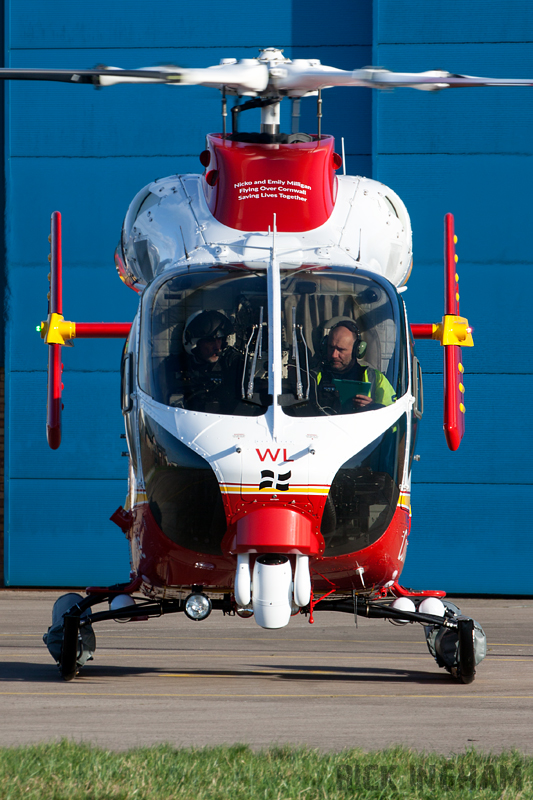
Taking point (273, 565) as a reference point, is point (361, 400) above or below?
above

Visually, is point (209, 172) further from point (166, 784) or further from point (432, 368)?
point (432, 368)

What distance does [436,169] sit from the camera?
1481cm

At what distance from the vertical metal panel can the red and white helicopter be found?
21.5ft

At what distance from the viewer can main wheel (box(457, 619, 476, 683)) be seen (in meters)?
7.54

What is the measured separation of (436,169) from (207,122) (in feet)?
11.0

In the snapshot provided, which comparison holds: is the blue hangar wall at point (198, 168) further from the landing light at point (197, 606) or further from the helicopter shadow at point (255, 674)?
the landing light at point (197, 606)

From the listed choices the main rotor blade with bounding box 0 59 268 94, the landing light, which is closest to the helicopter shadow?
the landing light

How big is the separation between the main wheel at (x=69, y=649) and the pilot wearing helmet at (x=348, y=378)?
2.55m

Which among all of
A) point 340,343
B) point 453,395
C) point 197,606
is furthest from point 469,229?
point 197,606

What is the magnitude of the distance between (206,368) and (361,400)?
0.98m

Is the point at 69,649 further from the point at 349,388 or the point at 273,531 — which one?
the point at 349,388

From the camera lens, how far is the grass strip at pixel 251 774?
443cm

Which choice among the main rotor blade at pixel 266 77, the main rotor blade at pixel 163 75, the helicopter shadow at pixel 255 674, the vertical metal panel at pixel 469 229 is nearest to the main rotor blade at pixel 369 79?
the main rotor blade at pixel 266 77

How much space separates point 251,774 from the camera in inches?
185
